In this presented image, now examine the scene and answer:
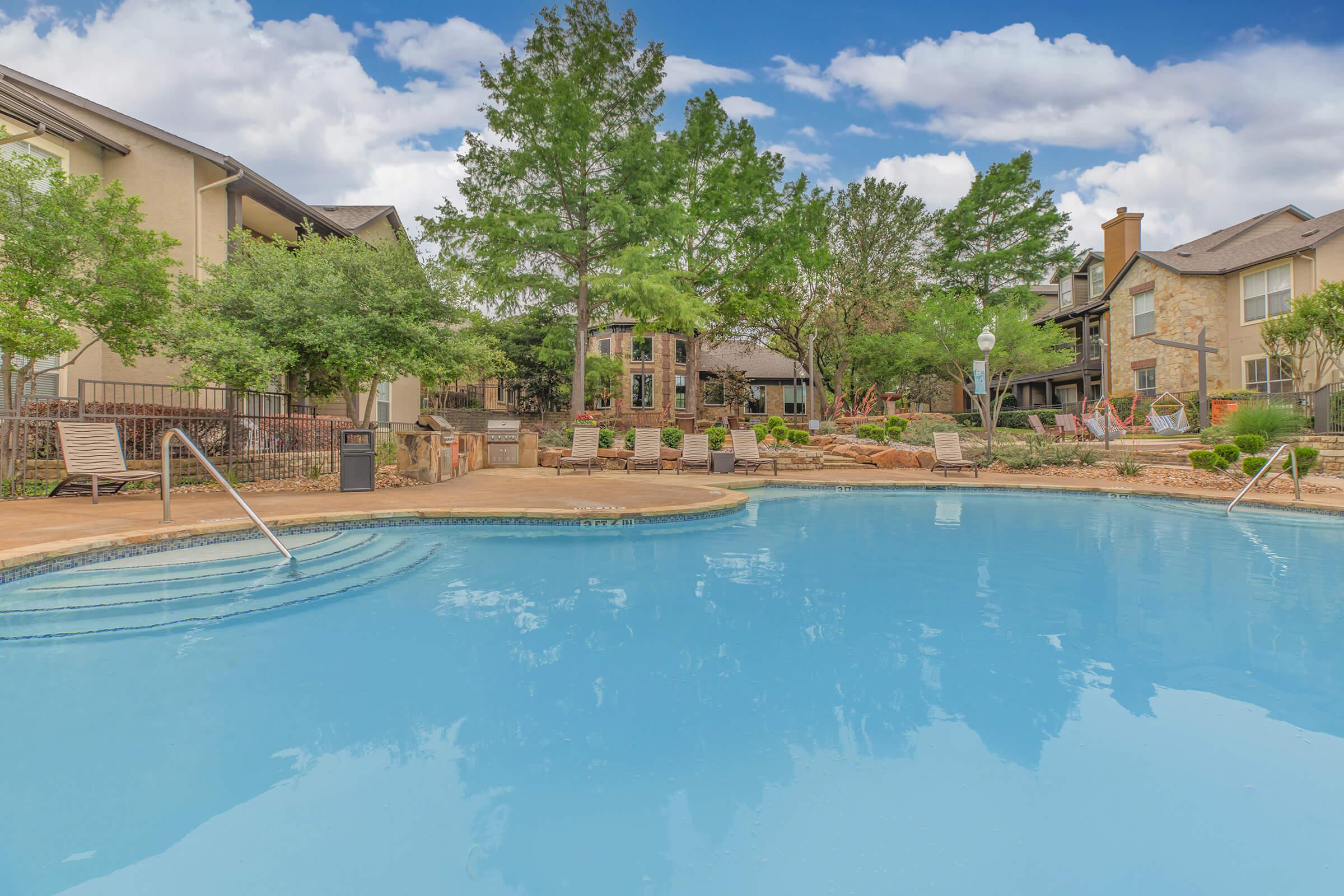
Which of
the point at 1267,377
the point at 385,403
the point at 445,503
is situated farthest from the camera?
the point at 1267,377

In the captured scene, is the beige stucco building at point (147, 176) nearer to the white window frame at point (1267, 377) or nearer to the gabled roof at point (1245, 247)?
the white window frame at point (1267, 377)

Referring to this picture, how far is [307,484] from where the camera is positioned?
34.6 feet

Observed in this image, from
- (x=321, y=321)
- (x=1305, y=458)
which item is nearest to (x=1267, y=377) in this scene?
(x=1305, y=458)

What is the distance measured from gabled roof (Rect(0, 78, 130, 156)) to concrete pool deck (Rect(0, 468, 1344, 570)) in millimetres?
5842

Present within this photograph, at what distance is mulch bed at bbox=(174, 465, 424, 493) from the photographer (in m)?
9.92

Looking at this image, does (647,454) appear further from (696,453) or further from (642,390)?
(642,390)

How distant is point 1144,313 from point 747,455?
20.0 m

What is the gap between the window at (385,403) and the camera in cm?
1902

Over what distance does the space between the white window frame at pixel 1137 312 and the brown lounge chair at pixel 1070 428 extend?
647cm

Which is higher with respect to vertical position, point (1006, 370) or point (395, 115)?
point (395, 115)

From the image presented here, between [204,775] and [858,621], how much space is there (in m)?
3.91

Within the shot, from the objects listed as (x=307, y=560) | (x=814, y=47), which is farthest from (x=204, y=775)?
(x=814, y=47)

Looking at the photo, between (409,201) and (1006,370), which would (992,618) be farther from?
(1006,370)

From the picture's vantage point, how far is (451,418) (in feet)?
74.3
